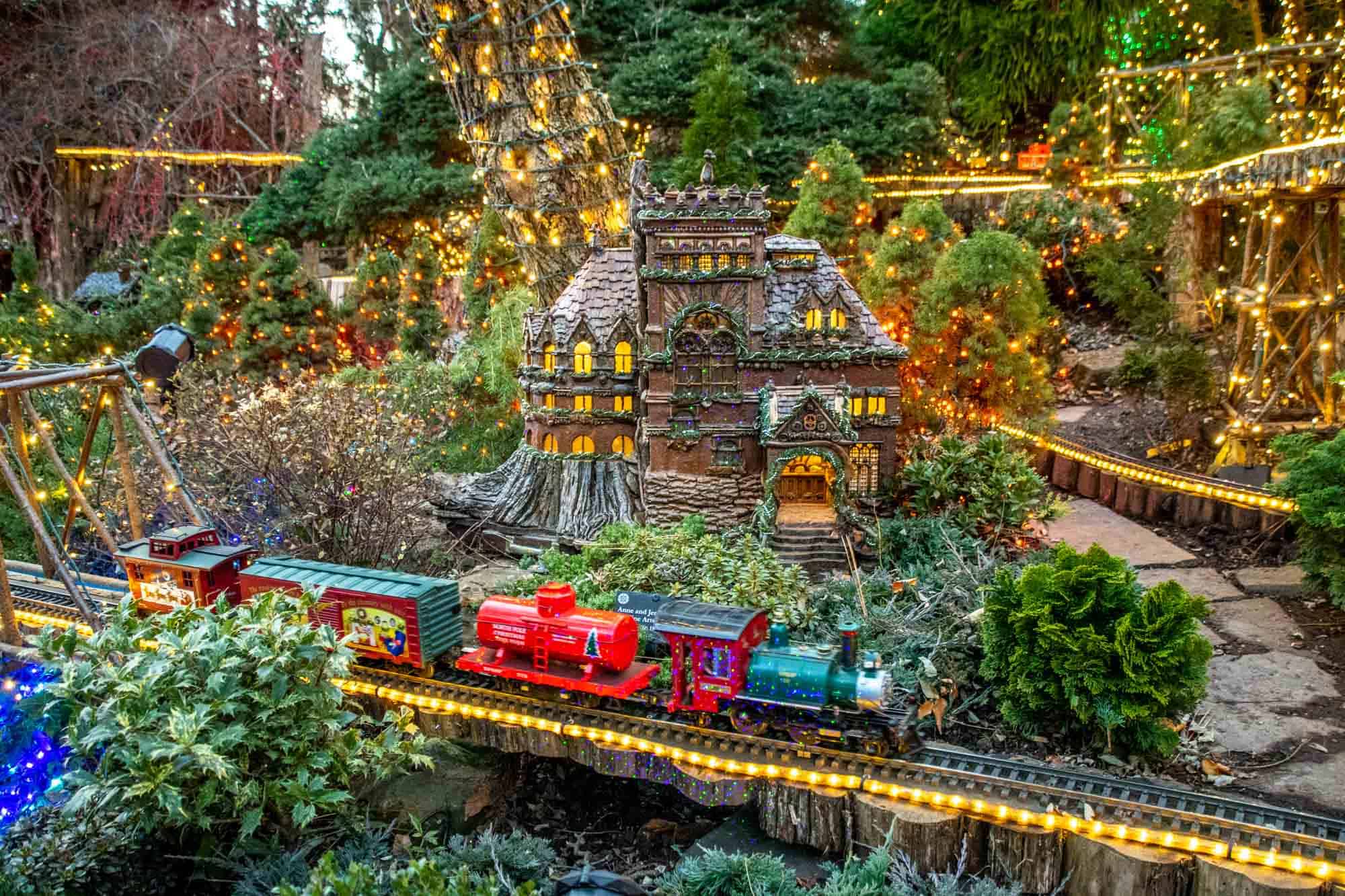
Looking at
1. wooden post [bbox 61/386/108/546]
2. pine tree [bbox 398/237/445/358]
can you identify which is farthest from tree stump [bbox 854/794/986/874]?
pine tree [bbox 398/237/445/358]

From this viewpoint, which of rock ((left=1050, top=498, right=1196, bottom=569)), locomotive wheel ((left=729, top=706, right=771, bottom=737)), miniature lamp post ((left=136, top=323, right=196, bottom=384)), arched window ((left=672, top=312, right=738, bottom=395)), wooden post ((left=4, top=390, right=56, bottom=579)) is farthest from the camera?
rock ((left=1050, top=498, right=1196, bottom=569))

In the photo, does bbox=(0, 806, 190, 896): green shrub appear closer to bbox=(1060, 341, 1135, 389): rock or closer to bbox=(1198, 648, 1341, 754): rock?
bbox=(1198, 648, 1341, 754): rock

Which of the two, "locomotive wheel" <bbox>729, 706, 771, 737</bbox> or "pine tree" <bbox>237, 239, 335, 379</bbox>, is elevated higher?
"pine tree" <bbox>237, 239, 335, 379</bbox>

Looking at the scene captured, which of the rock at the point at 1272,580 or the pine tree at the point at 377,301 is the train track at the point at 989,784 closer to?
the rock at the point at 1272,580

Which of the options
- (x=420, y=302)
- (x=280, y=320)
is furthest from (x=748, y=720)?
(x=280, y=320)

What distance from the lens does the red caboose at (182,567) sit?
11.1m

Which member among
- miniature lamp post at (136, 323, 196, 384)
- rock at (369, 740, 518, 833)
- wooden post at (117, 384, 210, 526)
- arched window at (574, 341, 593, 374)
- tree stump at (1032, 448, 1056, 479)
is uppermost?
miniature lamp post at (136, 323, 196, 384)

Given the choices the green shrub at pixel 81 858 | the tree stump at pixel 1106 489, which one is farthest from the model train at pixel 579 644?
the tree stump at pixel 1106 489

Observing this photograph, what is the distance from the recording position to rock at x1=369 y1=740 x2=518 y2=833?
9.52m

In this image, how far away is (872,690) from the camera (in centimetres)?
852

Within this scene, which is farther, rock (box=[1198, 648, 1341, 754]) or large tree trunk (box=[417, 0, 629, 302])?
large tree trunk (box=[417, 0, 629, 302])

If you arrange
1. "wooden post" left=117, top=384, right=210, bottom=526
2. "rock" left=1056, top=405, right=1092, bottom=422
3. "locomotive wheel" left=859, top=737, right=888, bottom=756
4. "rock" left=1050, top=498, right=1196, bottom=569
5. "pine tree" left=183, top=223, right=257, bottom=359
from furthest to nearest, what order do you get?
1. "rock" left=1056, top=405, right=1092, bottom=422
2. "pine tree" left=183, top=223, right=257, bottom=359
3. "rock" left=1050, top=498, right=1196, bottom=569
4. "wooden post" left=117, top=384, right=210, bottom=526
5. "locomotive wheel" left=859, top=737, right=888, bottom=756

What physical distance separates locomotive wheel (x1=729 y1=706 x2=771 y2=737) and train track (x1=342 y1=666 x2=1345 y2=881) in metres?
0.11

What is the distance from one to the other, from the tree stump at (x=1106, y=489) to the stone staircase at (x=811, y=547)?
25.7 feet
